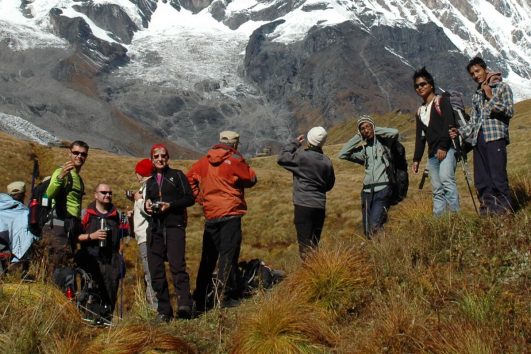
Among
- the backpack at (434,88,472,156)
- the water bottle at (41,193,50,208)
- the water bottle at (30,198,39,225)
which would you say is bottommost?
the water bottle at (30,198,39,225)

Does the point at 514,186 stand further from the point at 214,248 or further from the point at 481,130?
the point at 214,248

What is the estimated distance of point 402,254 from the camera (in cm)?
802

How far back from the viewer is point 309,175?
33.9 ft

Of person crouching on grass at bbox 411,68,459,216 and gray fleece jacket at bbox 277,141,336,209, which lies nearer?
person crouching on grass at bbox 411,68,459,216

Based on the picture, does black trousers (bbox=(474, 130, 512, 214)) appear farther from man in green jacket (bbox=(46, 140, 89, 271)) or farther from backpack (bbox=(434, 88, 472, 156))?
man in green jacket (bbox=(46, 140, 89, 271))

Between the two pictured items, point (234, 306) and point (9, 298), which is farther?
point (234, 306)

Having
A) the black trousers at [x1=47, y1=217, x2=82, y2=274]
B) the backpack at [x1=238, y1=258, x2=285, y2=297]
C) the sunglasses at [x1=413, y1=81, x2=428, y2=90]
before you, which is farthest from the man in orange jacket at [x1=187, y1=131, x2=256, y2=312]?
the sunglasses at [x1=413, y1=81, x2=428, y2=90]

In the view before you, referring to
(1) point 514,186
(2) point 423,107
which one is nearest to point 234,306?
(2) point 423,107

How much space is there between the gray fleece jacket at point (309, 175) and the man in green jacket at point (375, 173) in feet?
2.28

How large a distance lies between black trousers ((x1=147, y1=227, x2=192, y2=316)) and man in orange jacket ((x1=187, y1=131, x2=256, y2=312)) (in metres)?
0.63

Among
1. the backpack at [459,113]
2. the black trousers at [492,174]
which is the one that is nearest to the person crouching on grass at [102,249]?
the backpack at [459,113]

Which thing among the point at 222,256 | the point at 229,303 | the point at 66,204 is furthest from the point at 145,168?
the point at 229,303

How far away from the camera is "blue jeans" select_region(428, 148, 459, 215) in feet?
32.5

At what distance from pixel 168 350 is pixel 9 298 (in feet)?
6.55
